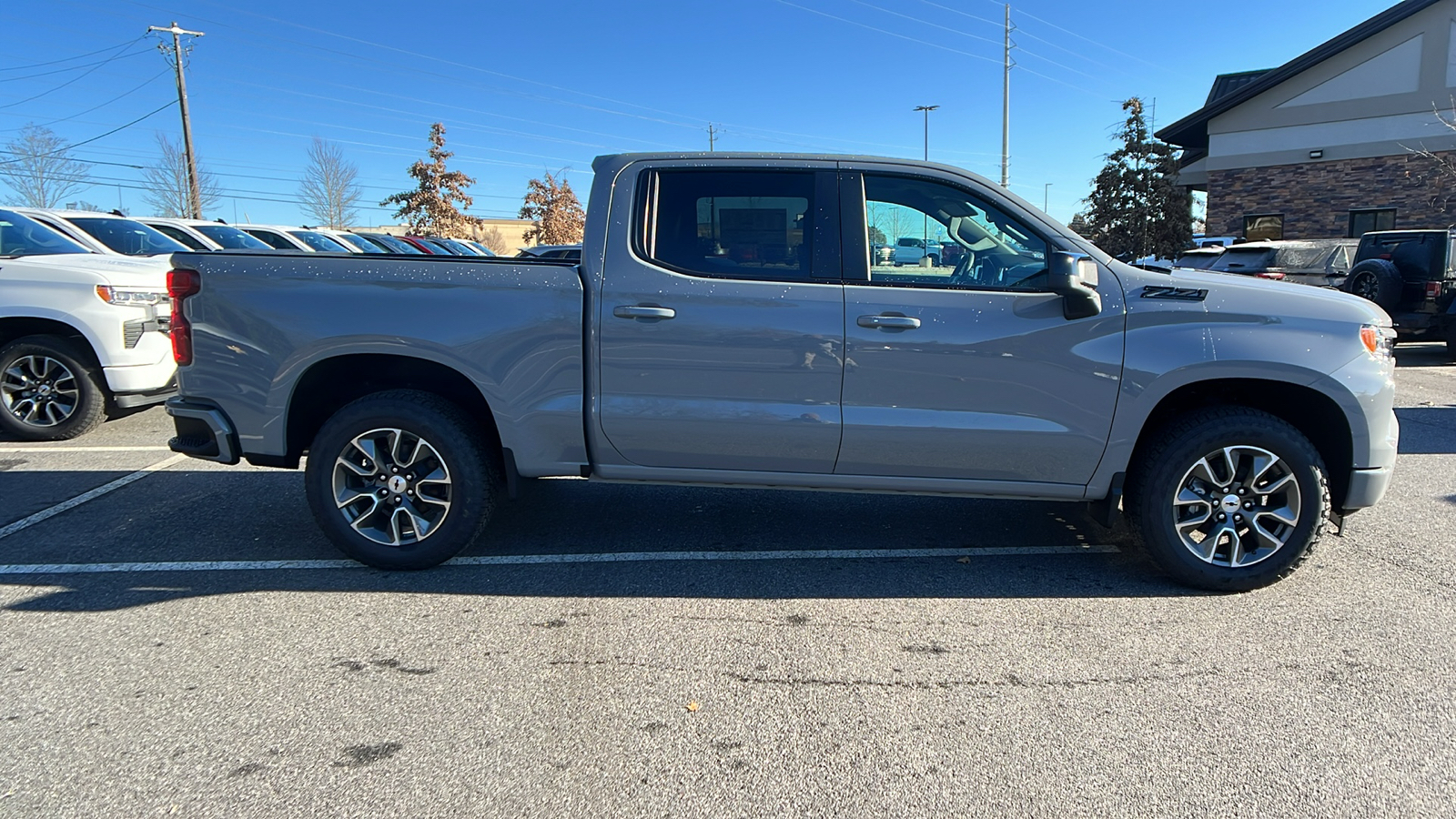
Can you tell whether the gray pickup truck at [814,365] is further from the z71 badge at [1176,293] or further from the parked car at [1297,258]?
the parked car at [1297,258]

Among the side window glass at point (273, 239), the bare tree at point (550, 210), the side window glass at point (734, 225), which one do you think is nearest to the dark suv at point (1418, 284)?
the side window glass at point (734, 225)

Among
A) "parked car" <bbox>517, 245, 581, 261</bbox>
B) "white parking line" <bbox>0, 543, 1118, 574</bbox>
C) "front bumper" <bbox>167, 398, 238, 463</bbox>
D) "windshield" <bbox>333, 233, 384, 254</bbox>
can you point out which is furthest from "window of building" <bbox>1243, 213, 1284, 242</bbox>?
"front bumper" <bbox>167, 398, 238, 463</bbox>

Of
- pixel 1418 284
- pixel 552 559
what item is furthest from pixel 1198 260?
pixel 552 559

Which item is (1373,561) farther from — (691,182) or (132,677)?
(132,677)

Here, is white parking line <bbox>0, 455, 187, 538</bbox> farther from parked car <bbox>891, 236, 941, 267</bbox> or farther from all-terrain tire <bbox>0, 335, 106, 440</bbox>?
parked car <bbox>891, 236, 941, 267</bbox>

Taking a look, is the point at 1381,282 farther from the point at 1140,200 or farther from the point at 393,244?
the point at 1140,200

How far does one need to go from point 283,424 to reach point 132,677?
1.36 m

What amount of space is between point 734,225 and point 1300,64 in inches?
1011

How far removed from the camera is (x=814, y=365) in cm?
389

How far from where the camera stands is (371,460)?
415cm

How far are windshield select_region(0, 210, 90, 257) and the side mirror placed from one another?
7856 mm

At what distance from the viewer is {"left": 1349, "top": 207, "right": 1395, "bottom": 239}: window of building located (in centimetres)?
2309

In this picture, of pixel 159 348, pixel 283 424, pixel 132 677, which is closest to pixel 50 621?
pixel 132 677

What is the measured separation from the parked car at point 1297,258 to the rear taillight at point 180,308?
1450 centimetres
